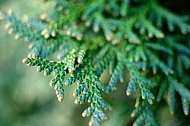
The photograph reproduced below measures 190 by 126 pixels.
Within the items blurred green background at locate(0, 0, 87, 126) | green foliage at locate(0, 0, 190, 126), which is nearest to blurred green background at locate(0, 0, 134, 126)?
blurred green background at locate(0, 0, 87, 126)

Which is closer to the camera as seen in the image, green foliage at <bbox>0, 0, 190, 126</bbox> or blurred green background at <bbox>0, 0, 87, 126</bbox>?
green foliage at <bbox>0, 0, 190, 126</bbox>

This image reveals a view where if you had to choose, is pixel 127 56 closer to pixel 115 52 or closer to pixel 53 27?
pixel 115 52

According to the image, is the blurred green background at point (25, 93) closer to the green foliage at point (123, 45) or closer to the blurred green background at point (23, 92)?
the blurred green background at point (23, 92)

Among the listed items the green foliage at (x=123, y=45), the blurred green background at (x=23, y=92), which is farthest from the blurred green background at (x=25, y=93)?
the green foliage at (x=123, y=45)

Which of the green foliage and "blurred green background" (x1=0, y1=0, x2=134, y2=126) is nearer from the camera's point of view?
the green foliage

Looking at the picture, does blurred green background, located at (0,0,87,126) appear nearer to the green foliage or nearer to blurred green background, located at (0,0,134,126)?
blurred green background, located at (0,0,134,126)

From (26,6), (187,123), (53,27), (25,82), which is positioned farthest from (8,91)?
(187,123)

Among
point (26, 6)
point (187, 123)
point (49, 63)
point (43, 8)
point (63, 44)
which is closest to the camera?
point (49, 63)

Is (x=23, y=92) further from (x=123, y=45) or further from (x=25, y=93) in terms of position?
(x=123, y=45)

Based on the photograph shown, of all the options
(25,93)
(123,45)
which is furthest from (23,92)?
(123,45)
